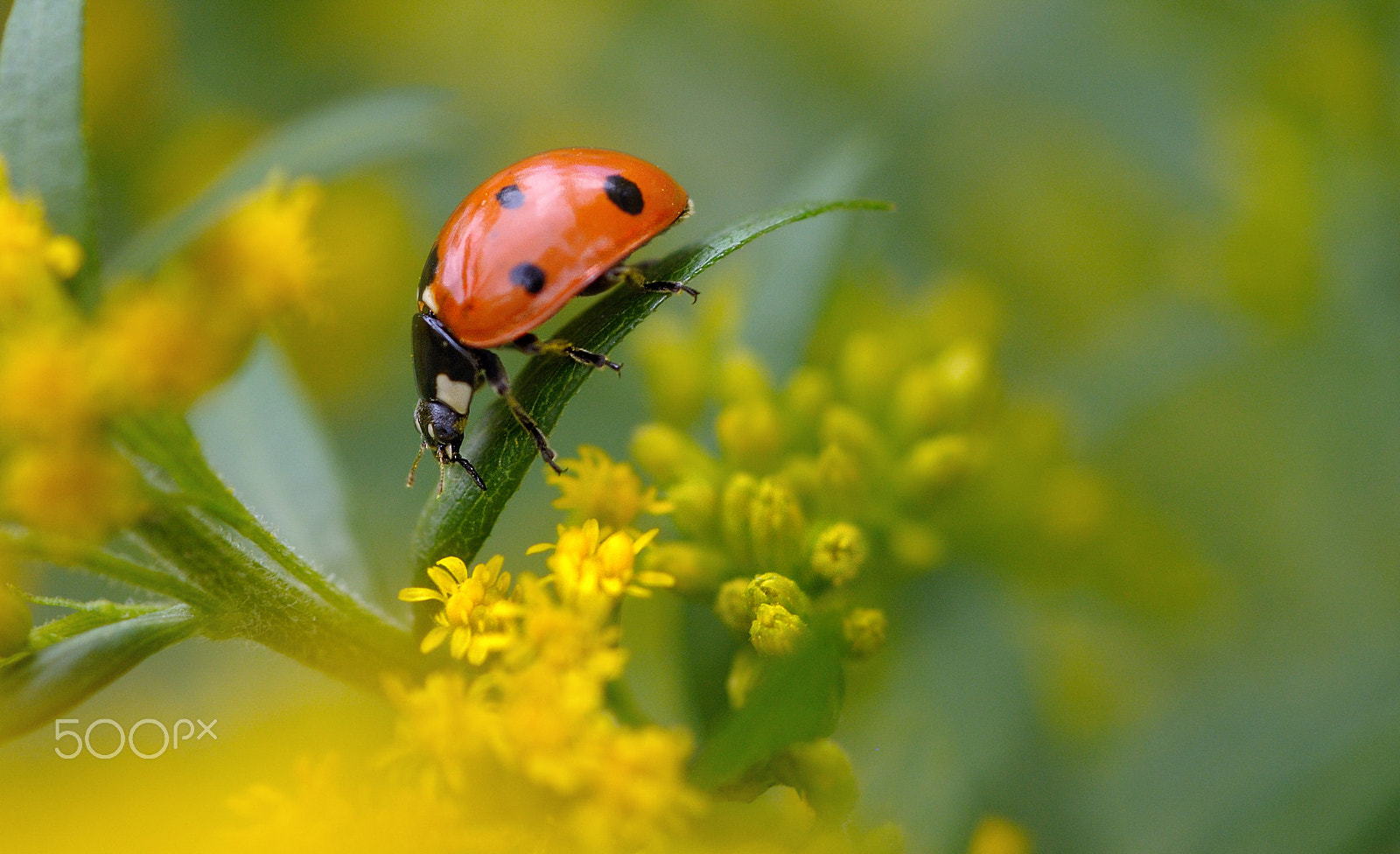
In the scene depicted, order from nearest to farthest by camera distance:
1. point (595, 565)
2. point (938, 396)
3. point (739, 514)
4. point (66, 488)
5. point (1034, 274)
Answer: point (66, 488) → point (595, 565) → point (739, 514) → point (938, 396) → point (1034, 274)

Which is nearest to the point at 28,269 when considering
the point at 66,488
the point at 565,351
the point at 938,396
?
the point at 66,488

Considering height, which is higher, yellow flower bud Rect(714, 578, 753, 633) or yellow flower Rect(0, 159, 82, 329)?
yellow flower Rect(0, 159, 82, 329)

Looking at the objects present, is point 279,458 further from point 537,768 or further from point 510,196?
point 537,768

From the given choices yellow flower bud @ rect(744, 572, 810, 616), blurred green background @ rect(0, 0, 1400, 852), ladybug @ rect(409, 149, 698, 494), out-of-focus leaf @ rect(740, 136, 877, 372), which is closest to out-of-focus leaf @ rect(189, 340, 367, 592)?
blurred green background @ rect(0, 0, 1400, 852)

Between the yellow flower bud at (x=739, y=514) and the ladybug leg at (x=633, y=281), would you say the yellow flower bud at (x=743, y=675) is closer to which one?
the yellow flower bud at (x=739, y=514)

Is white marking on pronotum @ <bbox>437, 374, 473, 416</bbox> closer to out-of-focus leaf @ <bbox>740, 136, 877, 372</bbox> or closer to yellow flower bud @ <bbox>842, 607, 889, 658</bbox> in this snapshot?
out-of-focus leaf @ <bbox>740, 136, 877, 372</bbox>

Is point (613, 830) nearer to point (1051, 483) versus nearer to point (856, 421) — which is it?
point (856, 421)

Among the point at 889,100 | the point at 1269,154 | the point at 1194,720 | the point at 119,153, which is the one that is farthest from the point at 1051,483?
the point at 119,153
